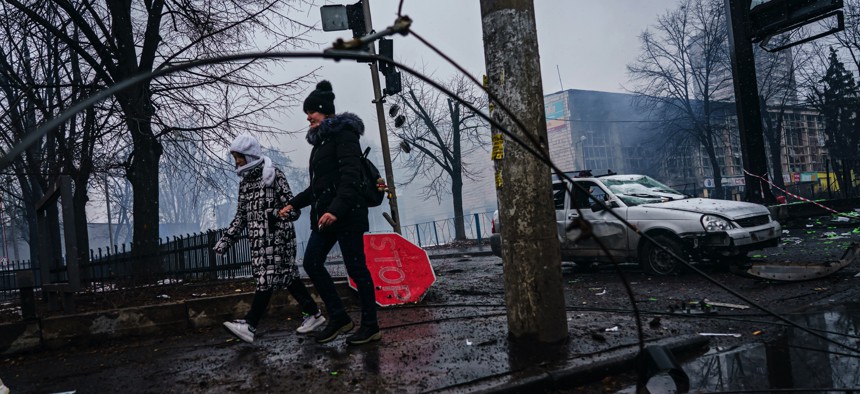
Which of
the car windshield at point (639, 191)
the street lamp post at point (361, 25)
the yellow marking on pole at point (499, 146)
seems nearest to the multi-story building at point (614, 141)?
the car windshield at point (639, 191)

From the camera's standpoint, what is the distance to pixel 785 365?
3496 mm

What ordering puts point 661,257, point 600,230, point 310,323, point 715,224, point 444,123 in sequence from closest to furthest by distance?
point 310,323 → point 715,224 → point 661,257 → point 600,230 → point 444,123

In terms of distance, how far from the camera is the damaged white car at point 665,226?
7.56 metres

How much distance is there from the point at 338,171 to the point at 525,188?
5.02 ft

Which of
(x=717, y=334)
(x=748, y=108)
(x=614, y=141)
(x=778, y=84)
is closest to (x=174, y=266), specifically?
(x=717, y=334)

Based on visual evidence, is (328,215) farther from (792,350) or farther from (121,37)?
(121,37)

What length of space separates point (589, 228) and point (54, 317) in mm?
5672

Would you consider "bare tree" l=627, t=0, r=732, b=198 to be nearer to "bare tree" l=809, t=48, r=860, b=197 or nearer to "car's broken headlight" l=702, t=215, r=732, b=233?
"bare tree" l=809, t=48, r=860, b=197

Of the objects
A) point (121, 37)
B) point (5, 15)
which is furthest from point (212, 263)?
point (5, 15)

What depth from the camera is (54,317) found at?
542 centimetres

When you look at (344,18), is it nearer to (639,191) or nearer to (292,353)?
(639,191)

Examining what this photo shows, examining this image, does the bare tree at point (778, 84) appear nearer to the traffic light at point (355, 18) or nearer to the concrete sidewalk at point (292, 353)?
the traffic light at point (355, 18)

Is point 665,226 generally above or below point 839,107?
below

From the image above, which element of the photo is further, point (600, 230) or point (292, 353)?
point (600, 230)
